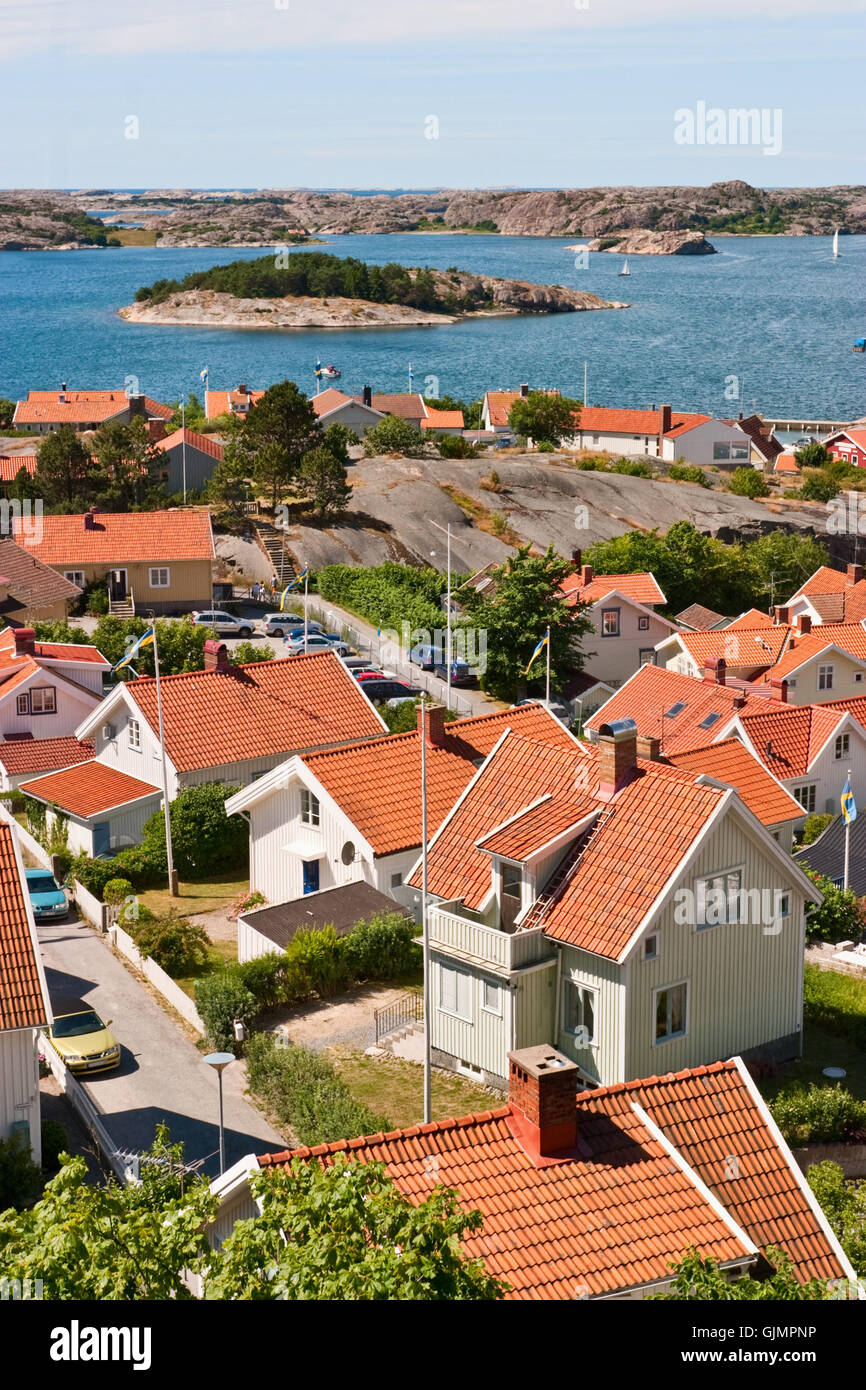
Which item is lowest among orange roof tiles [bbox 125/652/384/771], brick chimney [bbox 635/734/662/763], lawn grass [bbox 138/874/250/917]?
lawn grass [bbox 138/874/250/917]

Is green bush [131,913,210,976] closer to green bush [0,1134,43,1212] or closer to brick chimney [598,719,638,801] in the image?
green bush [0,1134,43,1212]

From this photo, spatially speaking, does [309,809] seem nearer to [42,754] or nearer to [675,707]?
[42,754]

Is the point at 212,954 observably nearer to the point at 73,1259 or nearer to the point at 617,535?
the point at 73,1259

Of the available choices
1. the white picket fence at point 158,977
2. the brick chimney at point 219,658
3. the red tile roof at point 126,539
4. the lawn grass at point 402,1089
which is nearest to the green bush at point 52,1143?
the lawn grass at point 402,1089

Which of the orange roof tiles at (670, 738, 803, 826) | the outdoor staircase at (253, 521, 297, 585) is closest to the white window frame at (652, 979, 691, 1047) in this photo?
the orange roof tiles at (670, 738, 803, 826)

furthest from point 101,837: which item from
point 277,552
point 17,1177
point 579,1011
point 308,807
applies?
point 277,552

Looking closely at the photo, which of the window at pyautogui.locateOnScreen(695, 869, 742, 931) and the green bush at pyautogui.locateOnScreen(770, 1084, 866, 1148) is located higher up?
the window at pyautogui.locateOnScreen(695, 869, 742, 931)
